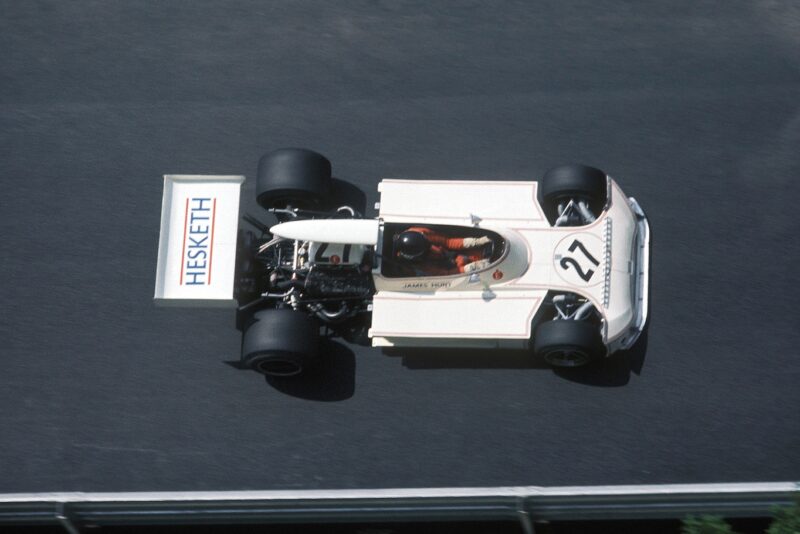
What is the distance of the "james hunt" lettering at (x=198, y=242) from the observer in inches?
416

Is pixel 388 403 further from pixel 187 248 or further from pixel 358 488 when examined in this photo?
pixel 187 248

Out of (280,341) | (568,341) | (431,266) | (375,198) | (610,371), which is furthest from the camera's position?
(375,198)

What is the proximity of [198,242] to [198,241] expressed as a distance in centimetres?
1

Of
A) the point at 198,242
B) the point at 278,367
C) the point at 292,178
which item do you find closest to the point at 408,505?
the point at 278,367

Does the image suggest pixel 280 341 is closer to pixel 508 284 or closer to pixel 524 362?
pixel 508 284

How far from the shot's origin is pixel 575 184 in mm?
10977

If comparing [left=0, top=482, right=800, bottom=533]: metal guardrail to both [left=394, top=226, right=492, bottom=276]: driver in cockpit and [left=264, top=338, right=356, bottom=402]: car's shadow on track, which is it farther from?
[left=394, top=226, right=492, bottom=276]: driver in cockpit

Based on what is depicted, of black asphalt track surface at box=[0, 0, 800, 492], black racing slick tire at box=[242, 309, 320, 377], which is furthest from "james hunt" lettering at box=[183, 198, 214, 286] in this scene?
black asphalt track surface at box=[0, 0, 800, 492]

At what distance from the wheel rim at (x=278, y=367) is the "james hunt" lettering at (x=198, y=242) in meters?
1.08

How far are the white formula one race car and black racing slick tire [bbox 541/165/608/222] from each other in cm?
2

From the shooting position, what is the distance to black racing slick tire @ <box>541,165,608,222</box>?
433 inches

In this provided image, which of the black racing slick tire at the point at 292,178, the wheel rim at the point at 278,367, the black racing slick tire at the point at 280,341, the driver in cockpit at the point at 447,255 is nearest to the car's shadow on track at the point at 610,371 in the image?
the driver in cockpit at the point at 447,255

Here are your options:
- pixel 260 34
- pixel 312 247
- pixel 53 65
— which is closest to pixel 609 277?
pixel 312 247

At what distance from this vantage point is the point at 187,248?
1067cm
